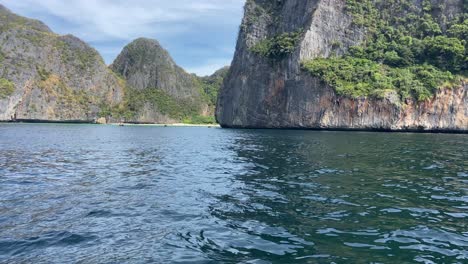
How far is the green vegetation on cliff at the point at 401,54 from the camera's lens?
249 feet

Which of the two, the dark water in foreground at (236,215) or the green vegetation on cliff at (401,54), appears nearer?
the dark water in foreground at (236,215)

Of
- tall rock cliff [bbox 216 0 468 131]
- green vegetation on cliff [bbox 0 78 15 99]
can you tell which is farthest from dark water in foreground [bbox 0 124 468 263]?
green vegetation on cliff [bbox 0 78 15 99]

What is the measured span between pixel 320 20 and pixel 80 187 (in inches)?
3489

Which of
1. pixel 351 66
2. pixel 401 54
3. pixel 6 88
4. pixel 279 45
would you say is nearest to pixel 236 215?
pixel 351 66

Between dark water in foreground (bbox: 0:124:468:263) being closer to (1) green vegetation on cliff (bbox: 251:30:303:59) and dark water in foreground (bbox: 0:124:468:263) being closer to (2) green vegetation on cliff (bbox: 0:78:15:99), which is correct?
(1) green vegetation on cliff (bbox: 251:30:303:59)

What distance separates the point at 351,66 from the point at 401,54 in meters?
12.8

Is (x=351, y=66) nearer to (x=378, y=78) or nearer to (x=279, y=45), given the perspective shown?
(x=378, y=78)

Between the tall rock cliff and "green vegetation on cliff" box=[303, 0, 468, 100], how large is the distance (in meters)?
0.22

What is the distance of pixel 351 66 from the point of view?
83438 mm

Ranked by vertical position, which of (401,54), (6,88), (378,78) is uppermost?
(401,54)

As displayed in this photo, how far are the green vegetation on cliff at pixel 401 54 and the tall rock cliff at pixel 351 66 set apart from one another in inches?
8.7

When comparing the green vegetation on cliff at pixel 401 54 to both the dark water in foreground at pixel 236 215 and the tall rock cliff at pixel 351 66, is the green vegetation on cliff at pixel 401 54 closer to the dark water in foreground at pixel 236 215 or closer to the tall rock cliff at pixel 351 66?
the tall rock cliff at pixel 351 66

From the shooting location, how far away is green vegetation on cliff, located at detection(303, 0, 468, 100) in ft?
249

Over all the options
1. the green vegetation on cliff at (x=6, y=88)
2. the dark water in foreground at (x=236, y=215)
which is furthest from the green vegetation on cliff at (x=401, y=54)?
the green vegetation on cliff at (x=6, y=88)
